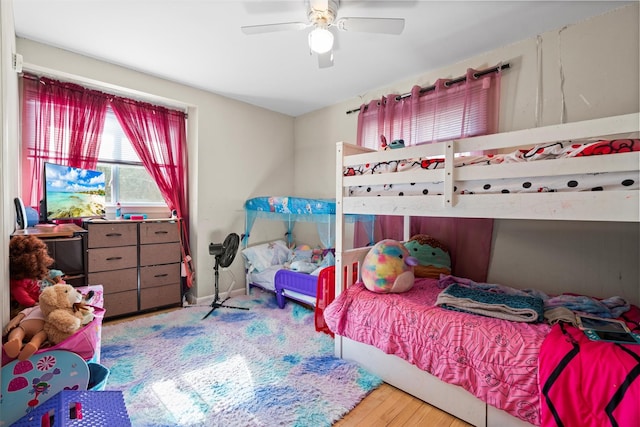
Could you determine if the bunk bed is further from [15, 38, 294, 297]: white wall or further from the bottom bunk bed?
[15, 38, 294, 297]: white wall

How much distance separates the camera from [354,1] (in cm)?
204

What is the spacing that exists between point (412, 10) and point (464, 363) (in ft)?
7.68

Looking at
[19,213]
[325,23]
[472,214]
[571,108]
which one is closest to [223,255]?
[19,213]

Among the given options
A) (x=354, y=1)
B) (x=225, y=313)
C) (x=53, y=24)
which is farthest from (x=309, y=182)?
(x=53, y=24)

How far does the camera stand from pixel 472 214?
1709mm

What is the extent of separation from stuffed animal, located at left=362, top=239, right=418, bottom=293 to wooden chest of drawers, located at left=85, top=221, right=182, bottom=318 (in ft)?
7.64

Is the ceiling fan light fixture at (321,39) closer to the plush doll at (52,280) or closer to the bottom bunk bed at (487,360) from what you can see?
the bottom bunk bed at (487,360)

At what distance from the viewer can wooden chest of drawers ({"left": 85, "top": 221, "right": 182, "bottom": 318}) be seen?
2875 millimetres

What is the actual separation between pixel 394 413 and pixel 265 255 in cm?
250

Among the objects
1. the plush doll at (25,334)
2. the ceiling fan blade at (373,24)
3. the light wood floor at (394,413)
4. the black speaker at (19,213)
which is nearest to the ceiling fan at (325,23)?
the ceiling fan blade at (373,24)

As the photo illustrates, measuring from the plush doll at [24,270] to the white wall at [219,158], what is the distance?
1991 millimetres

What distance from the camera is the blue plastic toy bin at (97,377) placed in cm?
135

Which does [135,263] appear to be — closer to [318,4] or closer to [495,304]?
[318,4]

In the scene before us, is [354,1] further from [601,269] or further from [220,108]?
[601,269]
